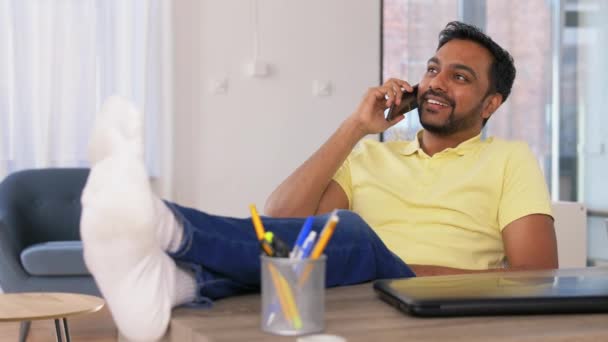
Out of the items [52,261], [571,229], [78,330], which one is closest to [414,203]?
[52,261]

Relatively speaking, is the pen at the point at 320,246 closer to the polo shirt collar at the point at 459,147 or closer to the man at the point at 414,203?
the man at the point at 414,203

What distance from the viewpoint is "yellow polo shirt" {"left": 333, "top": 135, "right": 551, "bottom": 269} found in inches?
76.2

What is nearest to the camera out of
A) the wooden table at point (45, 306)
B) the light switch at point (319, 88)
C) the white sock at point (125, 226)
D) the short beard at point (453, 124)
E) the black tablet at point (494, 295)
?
the white sock at point (125, 226)

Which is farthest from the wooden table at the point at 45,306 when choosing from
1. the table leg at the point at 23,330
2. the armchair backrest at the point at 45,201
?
the armchair backrest at the point at 45,201

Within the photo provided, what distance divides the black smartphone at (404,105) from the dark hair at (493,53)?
0.66 ft

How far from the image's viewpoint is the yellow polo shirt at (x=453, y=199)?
1.94 metres

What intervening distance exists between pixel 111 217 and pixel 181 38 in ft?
13.5

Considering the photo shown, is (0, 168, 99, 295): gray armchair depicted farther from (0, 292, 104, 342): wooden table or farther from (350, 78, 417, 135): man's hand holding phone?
(350, 78, 417, 135): man's hand holding phone

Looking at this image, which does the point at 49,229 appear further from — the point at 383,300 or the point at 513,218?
the point at 383,300

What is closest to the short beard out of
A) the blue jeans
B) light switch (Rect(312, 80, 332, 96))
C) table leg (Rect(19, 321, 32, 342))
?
the blue jeans

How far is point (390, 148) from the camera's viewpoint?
7.23 ft

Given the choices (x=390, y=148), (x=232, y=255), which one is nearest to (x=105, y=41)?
(x=390, y=148)

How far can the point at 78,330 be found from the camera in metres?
4.04

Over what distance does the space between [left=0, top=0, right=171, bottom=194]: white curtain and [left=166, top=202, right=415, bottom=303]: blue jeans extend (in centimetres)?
357
